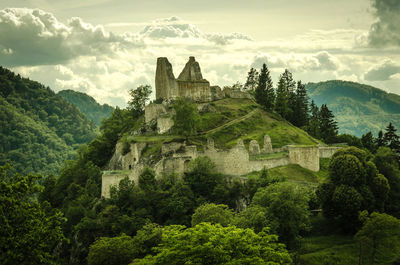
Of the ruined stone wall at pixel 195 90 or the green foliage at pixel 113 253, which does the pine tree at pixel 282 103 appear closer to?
the ruined stone wall at pixel 195 90

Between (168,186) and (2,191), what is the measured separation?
30.3 meters

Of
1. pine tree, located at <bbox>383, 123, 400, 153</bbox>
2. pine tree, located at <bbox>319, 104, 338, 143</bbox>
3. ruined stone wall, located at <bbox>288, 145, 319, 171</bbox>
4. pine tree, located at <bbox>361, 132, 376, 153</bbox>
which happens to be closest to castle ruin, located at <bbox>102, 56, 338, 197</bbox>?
ruined stone wall, located at <bbox>288, 145, 319, 171</bbox>

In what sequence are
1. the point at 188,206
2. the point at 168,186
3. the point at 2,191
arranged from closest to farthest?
1. the point at 2,191
2. the point at 188,206
3. the point at 168,186

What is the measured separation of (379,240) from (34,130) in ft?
524

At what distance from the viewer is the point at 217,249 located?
982 inches

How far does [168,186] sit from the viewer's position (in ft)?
169

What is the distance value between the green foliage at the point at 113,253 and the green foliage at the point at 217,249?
1185cm

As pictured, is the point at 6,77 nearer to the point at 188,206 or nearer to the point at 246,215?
the point at 188,206

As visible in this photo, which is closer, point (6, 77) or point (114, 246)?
point (114, 246)

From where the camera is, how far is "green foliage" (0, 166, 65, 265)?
21.3 metres

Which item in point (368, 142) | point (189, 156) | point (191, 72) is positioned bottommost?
point (189, 156)

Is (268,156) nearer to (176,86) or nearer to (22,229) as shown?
(176,86)

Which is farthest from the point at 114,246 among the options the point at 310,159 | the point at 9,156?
the point at 9,156

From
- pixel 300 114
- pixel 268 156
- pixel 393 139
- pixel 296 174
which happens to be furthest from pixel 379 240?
pixel 300 114
